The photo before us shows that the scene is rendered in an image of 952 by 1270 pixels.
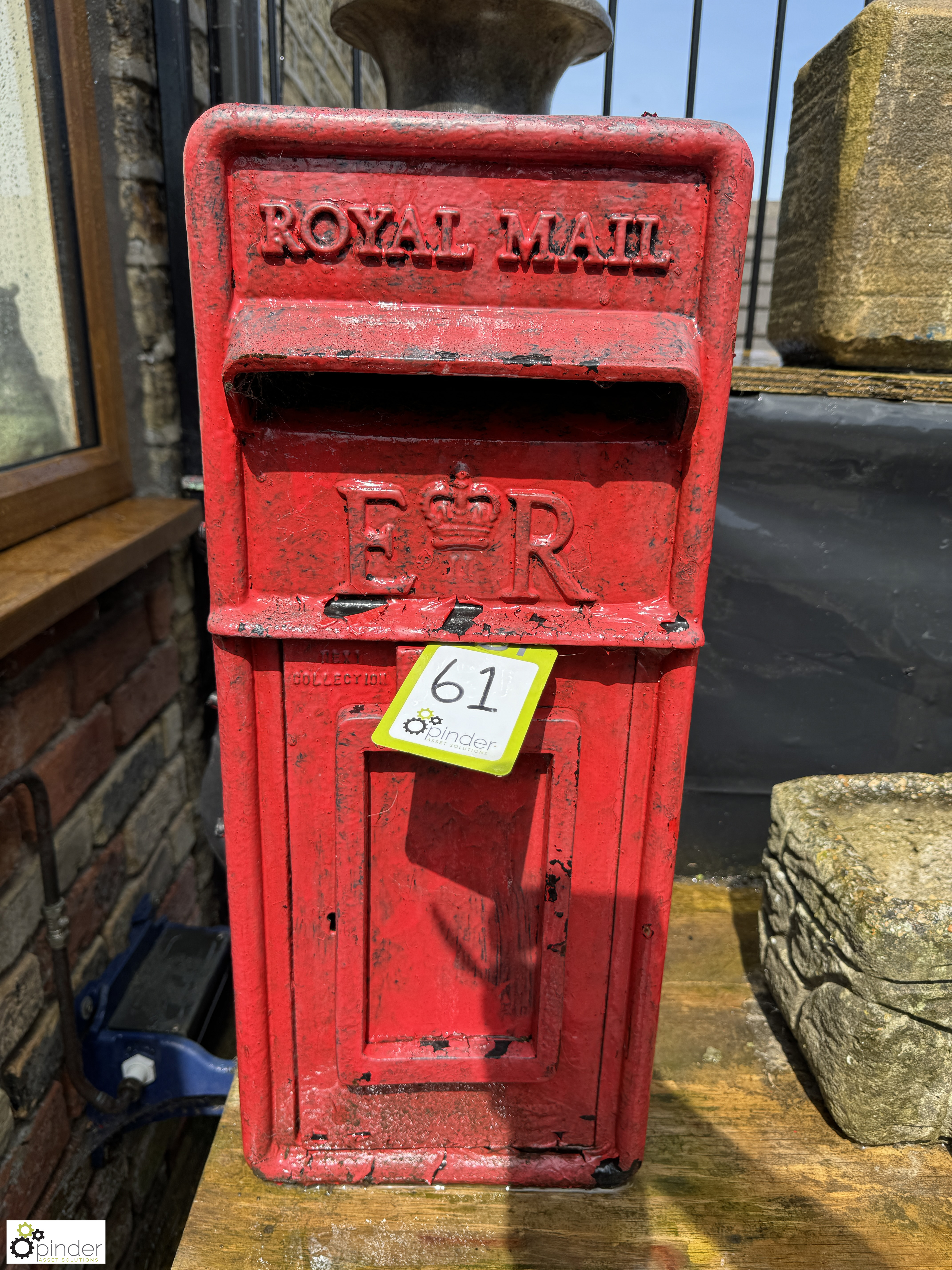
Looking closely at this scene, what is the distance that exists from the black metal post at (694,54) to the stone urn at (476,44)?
1003mm

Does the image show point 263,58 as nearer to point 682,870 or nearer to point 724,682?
point 724,682

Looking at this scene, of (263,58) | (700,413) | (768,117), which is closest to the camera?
(700,413)

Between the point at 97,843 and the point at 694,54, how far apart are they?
2744 millimetres

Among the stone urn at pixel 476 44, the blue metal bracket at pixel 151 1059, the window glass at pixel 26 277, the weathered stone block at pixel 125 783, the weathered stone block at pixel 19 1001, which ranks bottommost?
the blue metal bracket at pixel 151 1059

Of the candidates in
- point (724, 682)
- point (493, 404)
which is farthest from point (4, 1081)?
point (724, 682)

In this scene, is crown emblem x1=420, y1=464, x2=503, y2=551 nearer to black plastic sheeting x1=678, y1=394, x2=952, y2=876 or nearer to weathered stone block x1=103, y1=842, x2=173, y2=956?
black plastic sheeting x1=678, y1=394, x2=952, y2=876

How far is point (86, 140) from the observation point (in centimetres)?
200

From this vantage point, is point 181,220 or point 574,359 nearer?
point 574,359

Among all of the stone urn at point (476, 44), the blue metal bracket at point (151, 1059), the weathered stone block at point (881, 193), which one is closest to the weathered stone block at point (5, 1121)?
the blue metal bracket at point (151, 1059)

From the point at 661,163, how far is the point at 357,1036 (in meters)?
1.46

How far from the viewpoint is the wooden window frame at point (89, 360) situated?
6.06 ft

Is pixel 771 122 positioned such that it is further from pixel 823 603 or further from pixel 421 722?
pixel 421 722

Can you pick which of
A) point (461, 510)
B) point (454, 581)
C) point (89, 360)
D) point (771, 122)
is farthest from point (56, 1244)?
point (771, 122)

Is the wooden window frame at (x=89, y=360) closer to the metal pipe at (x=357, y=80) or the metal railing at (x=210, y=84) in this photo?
the metal railing at (x=210, y=84)
